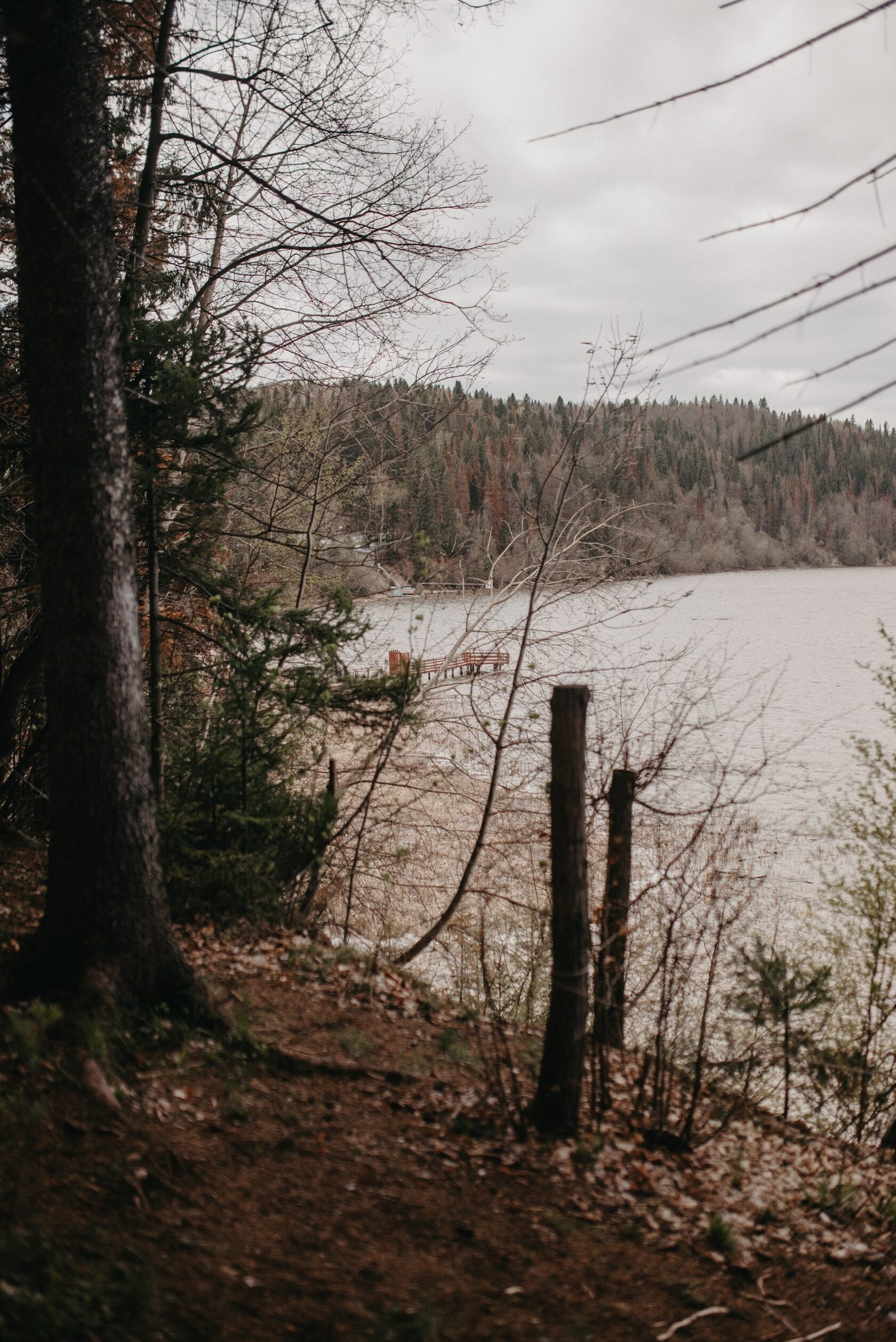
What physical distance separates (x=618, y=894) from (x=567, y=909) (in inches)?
161

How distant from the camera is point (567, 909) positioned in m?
4.27

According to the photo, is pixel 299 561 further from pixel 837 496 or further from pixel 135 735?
pixel 837 496

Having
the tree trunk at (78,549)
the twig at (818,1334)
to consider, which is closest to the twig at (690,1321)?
the twig at (818,1334)

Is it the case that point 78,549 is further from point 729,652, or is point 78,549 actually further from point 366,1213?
point 729,652

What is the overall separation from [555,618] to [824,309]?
1010 cm

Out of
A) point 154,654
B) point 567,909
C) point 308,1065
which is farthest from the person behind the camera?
point 154,654

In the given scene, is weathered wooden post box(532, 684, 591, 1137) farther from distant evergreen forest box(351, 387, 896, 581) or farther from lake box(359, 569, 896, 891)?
lake box(359, 569, 896, 891)

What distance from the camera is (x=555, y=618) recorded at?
40.1 feet

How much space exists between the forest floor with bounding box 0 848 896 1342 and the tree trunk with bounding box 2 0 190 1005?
0.47 m

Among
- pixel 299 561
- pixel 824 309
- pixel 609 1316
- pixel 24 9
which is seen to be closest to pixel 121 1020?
pixel 609 1316

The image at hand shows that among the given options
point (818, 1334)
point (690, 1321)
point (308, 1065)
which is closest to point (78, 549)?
point (308, 1065)

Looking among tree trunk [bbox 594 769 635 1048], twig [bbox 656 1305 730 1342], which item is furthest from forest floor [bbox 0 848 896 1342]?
tree trunk [bbox 594 769 635 1048]

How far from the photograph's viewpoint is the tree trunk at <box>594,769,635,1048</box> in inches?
261

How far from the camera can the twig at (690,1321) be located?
3.02 meters
